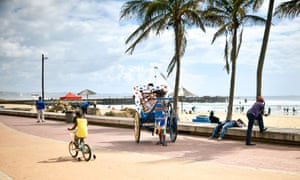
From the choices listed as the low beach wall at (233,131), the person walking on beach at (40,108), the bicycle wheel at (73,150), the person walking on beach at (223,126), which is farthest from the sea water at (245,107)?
the bicycle wheel at (73,150)

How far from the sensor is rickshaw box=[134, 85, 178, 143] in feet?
36.6

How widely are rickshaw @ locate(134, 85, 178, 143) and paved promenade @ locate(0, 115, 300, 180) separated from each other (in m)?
0.51

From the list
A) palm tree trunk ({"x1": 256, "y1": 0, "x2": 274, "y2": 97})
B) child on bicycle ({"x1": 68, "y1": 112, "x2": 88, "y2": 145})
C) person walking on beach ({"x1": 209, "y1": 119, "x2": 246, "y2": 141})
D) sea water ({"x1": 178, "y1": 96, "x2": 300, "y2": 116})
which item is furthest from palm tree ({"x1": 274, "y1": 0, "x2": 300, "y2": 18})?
sea water ({"x1": 178, "y1": 96, "x2": 300, "y2": 116})

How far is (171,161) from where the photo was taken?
26.7 ft

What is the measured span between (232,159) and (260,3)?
28.4 ft

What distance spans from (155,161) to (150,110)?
Result: 3.60 meters

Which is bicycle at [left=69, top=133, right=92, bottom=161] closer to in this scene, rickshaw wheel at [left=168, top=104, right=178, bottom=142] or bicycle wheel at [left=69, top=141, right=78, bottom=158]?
bicycle wheel at [left=69, top=141, right=78, bottom=158]

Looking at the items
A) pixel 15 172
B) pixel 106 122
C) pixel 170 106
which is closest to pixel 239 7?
pixel 170 106

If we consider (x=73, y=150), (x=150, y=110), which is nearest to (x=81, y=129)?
(x=73, y=150)

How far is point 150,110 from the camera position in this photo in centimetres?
1157

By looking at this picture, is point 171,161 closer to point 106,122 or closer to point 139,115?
point 139,115

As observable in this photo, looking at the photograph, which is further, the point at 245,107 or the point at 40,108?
the point at 245,107

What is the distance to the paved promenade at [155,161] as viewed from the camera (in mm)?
6742

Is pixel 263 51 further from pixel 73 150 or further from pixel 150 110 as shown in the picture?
pixel 73 150
